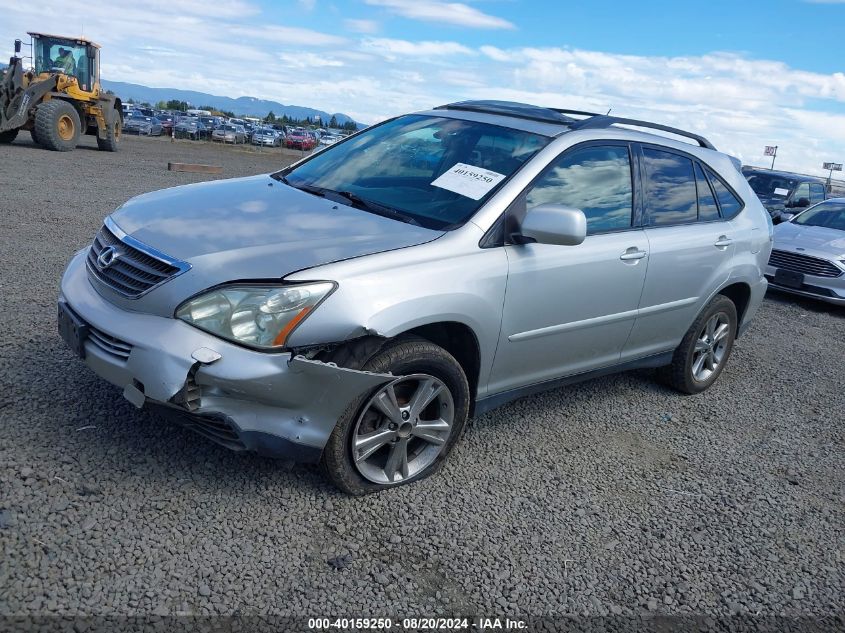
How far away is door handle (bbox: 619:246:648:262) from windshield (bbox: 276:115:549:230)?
824 millimetres

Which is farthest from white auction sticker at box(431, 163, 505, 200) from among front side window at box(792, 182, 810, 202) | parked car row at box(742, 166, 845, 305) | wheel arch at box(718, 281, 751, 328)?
front side window at box(792, 182, 810, 202)

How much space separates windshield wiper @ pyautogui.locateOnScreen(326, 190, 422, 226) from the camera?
372cm

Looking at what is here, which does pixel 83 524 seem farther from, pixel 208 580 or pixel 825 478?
pixel 825 478

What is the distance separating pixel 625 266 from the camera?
434 centimetres

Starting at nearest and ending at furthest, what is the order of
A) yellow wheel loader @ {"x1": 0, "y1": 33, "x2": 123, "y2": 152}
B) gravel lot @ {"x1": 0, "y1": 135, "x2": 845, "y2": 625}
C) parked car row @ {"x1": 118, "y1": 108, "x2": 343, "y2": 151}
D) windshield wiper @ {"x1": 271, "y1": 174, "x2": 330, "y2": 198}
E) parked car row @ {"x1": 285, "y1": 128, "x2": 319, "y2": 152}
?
gravel lot @ {"x1": 0, "y1": 135, "x2": 845, "y2": 625} → windshield wiper @ {"x1": 271, "y1": 174, "x2": 330, "y2": 198} → yellow wheel loader @ {"x1": 0, "y1": 33, "x2": 123, "y2": 152} → parked car row @ {"x1": 118, "y1": 108, "x2": 343, "y2": 151} → parked car row @ {"x1": 285, "y1": 128, "x2": 319, "y2": 152}

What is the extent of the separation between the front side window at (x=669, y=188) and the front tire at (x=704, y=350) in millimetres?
765

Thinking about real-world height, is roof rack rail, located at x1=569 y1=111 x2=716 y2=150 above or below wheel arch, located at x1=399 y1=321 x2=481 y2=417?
above

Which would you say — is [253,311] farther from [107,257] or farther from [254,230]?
[107,257]

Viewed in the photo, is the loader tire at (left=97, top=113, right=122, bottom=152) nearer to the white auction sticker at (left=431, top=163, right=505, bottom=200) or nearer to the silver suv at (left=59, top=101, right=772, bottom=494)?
the silver suv at (left=59, top=101, right=772, bottom=494)

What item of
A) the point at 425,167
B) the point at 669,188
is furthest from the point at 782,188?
the point at 425,167

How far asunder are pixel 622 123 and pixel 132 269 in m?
3.09

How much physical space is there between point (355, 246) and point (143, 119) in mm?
49383

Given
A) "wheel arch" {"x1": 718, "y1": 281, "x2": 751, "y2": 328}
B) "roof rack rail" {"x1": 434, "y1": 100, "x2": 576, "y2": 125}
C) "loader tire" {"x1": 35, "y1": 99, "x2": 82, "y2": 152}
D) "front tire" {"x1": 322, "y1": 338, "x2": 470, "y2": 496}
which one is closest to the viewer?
"front tire" {"x1": 322, "y1": 338, "x2": 470, "y2": 496}

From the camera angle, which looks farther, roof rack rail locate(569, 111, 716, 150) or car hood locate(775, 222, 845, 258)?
car hood locate(775, 222, 845, 258)
